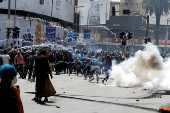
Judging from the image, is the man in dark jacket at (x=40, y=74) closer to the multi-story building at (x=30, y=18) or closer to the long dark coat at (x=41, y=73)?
the long dark coat at (x=41, y=73)

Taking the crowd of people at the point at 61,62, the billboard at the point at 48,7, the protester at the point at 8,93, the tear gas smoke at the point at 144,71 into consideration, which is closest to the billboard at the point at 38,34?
the billboard at the point at 48,7

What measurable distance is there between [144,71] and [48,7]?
43.3 metres

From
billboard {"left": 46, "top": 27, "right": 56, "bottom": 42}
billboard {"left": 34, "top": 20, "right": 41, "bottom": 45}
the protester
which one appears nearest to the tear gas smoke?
the protester

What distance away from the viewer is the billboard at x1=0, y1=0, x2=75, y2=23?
151 ft

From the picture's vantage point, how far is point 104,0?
93312 millimetres

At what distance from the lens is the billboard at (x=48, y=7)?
1813 inches

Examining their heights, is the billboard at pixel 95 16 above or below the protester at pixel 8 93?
above

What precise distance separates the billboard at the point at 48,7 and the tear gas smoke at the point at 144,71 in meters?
35.5

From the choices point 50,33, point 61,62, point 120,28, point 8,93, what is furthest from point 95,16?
point 8,93

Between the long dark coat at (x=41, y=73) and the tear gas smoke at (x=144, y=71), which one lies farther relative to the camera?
the tear gas smoke at (x=144, y=71)

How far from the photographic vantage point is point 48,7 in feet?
179

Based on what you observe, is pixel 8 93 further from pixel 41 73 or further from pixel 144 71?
pixel 144 71

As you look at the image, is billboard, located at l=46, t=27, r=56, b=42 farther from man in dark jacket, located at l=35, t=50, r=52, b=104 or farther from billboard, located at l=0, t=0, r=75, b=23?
man in dark jacket, located at l=35, t=50, r=52, b=104

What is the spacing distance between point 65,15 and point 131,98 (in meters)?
55.7
